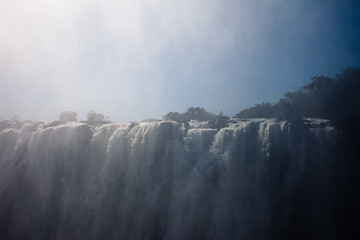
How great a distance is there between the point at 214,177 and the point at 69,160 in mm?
12842

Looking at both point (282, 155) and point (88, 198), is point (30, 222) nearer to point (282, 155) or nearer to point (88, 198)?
point (88, 198)

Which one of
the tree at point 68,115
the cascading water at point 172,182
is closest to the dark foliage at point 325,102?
the cascading water at point 172,182

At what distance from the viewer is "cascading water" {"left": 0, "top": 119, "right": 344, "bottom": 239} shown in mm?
12930

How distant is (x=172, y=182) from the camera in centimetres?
1559

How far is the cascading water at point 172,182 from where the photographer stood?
12930 millimetres

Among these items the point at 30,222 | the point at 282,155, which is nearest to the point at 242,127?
the point at 282,155

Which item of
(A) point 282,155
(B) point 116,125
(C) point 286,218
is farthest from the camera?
(B) point 116,125

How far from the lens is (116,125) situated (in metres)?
19.5

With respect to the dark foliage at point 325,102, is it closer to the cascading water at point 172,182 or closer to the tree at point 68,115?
the cascading water at point 172,182

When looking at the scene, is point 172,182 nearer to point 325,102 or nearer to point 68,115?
point 325,102

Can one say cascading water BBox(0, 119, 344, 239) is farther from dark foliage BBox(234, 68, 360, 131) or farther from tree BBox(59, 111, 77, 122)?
tree BBox(59, 111, 77, 122)

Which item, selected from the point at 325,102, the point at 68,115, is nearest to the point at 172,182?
the point at 325,102

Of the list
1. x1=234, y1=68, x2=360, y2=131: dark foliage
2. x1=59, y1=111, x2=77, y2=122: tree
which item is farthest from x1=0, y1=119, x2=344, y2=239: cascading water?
x1=59, y1=111, x2=77, y2=122: tree

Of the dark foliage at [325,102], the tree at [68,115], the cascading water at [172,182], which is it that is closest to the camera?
the cascading water at [172,182]
